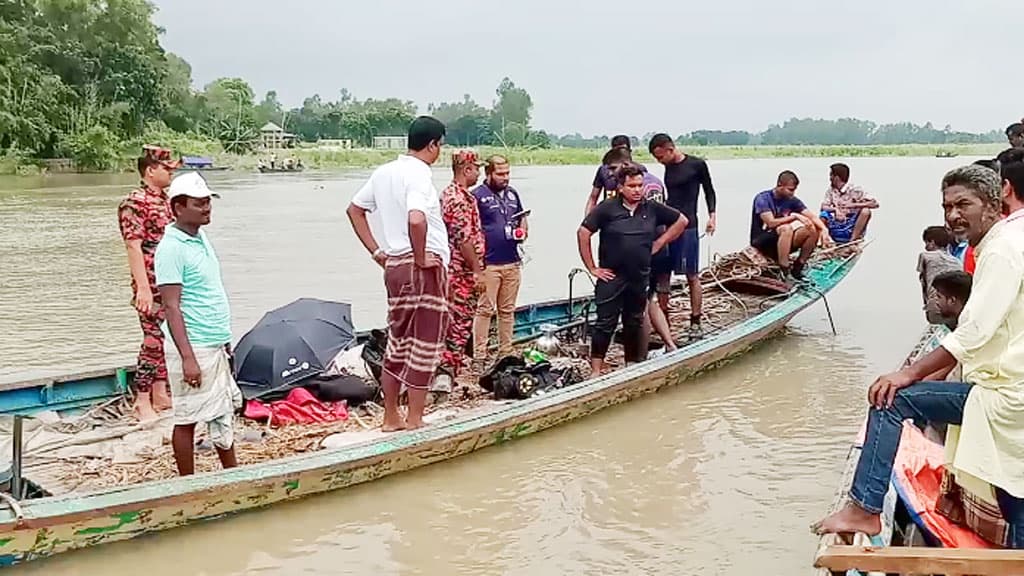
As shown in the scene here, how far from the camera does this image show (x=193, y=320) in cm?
467

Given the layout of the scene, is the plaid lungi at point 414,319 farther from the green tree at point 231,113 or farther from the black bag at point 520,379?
the green tree at point 231,113

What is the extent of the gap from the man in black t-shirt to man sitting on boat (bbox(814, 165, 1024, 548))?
131 inches

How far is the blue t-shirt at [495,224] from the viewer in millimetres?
7402

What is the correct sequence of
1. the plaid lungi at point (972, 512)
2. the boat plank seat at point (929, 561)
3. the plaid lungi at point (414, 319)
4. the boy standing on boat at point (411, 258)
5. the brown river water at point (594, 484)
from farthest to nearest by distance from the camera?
the plaid lungi at point (414, 319) < the boy standing on boat at point (411, 258) < the brown river water at point (594, 484) < the plaid lungi at point (972, 512) < the boat plank seat at point (929, 561)

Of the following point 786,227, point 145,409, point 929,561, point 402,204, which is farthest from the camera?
point 786,227

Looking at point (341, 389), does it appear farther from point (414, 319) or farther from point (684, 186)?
point (684, 186)

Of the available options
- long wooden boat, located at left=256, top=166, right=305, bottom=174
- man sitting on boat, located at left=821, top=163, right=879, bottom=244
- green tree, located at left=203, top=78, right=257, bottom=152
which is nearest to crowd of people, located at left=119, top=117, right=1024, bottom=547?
man sitting on boat, located at left=821, top=163, right=879, bottom=244

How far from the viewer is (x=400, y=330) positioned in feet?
18.8

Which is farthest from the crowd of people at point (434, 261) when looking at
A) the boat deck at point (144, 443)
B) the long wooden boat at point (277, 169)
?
the long wooden boat at point (277, 169)

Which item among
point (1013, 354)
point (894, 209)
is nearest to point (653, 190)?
point (1013, 354)

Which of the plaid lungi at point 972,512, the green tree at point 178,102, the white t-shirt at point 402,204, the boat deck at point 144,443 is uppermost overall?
the green tree at point 178,102

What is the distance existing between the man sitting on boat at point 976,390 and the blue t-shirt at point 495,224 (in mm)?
4214

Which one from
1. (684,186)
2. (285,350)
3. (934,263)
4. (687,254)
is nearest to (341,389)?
(285,350)

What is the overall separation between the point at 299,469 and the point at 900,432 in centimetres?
300
